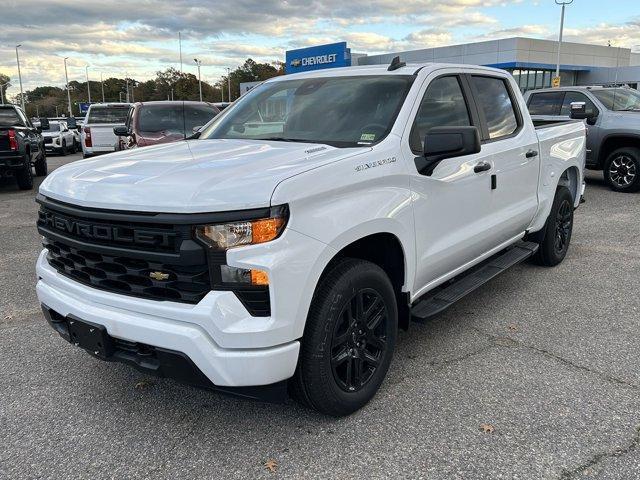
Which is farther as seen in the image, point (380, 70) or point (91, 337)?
point (380, 70)

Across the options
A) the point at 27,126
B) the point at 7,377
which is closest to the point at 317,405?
the point at 7,377

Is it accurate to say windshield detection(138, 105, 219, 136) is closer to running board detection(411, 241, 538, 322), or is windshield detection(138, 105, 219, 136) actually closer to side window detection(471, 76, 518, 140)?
side window detection(471, 76, 518, 140)

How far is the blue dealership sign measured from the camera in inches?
1367

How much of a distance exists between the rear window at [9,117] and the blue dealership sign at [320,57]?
72.2 ft

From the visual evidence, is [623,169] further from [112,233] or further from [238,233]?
[112,233]

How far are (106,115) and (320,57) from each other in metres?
23.6

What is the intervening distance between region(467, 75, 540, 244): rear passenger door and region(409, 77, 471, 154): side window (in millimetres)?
230

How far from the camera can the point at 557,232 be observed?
5.66 m

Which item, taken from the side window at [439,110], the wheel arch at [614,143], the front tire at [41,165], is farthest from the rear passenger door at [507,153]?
the front tire at [41,165]

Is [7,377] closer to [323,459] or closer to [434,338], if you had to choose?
[323,459]

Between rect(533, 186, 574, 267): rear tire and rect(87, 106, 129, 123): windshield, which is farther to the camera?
rect(87, 106, 129, 123): windshield

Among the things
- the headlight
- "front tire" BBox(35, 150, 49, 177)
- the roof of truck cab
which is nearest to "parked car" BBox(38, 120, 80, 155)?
"front tire" BBox(35, 150, 49, 177)

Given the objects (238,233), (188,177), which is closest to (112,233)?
(188,177)

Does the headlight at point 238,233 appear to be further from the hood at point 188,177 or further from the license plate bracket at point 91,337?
the license plate bracket at point 91,337
